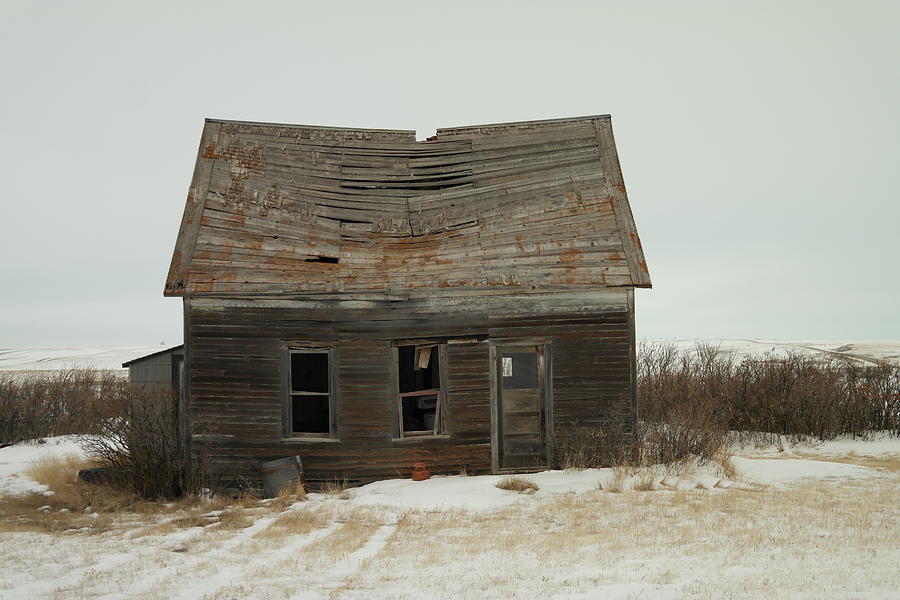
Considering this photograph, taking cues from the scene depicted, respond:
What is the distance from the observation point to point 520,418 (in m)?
12.7

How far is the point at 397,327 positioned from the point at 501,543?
197 inches

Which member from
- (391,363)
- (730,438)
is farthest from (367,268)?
(730,438)

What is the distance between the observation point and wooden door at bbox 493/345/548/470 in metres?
12.6

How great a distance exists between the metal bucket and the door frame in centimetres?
310

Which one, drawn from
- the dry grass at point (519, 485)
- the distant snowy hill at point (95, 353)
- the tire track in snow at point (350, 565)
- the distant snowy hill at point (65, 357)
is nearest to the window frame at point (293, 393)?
the dry grass at point (519, 485)

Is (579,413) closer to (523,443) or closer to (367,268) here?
(523,443)

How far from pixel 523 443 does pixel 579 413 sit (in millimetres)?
1030

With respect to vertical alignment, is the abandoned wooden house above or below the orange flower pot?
above

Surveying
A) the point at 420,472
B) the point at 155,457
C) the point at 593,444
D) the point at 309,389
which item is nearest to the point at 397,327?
the point at 420,472

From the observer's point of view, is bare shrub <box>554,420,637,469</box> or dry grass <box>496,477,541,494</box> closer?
dry grass <box>496,477,541,494</box>

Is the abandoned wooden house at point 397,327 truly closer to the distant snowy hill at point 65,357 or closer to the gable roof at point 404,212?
the gable roof at point 404,212

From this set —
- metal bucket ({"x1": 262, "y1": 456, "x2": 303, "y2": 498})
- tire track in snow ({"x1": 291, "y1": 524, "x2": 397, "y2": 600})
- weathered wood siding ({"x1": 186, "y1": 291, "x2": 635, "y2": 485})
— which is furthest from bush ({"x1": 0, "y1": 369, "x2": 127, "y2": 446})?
tire track in snow ({"x1": 291, "y1": 524, "x2": 397, "y2": 600})

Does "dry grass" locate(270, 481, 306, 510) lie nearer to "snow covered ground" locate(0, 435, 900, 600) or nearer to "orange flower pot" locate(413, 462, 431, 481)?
"snow covered ground" locate(0, 435, 900, 600)

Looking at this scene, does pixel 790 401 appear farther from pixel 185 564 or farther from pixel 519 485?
pixel 185 564
